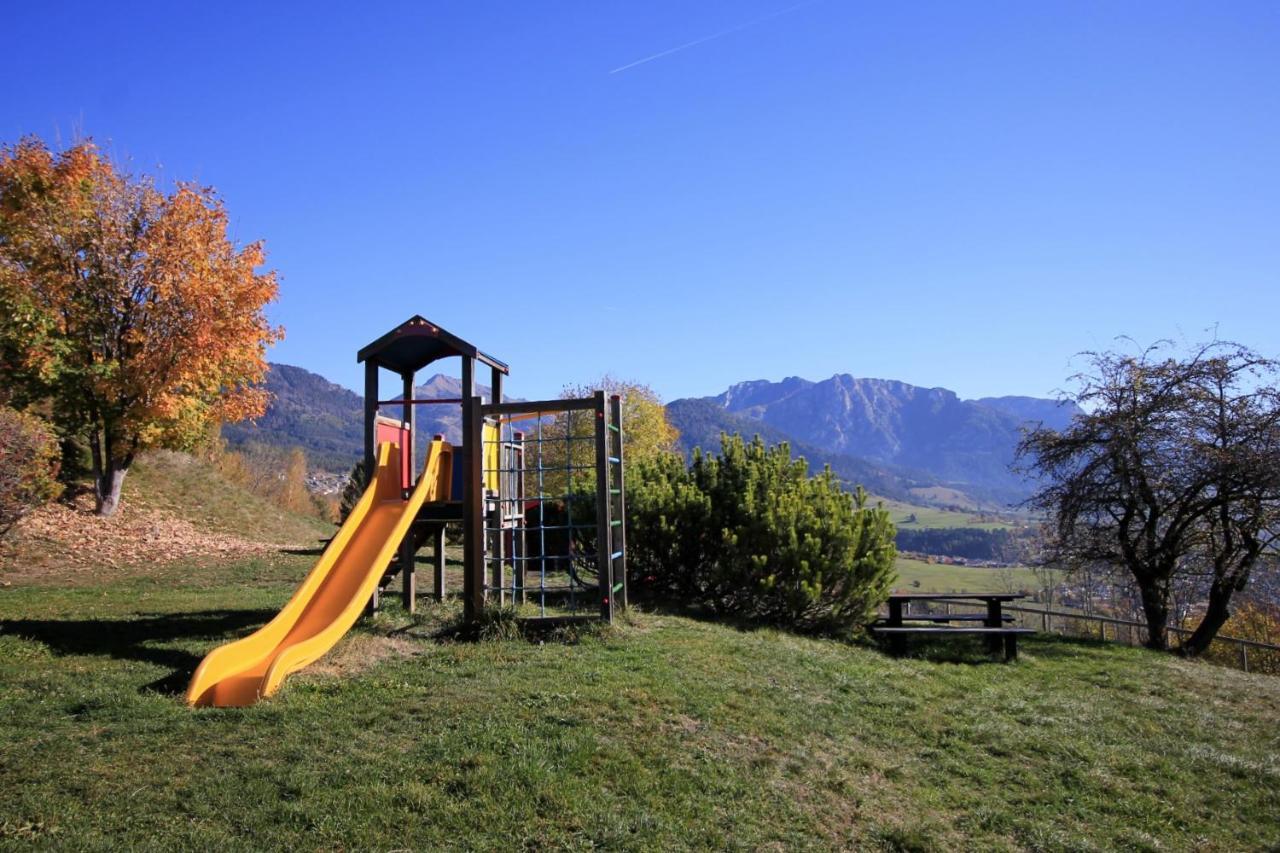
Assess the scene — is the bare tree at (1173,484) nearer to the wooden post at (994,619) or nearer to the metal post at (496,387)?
the wooden post at (994,619)

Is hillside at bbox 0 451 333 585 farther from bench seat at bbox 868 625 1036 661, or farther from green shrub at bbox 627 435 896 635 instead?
bench seat at bbox 868 625 1036 661

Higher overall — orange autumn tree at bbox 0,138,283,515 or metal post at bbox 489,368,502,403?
orange autumn tree at bbox 0,138,283,515

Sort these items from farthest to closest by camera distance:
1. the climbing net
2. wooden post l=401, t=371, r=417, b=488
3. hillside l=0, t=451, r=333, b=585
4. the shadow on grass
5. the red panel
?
hillside l=0, t=451, r=333, b=585 < wooden post l=401, t=371, r=417, b=488 < the red panel < the climbing net < the shadow on grass

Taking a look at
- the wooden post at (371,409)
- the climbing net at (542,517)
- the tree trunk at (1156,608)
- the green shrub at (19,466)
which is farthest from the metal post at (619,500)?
the tree trunk at (1156,608)

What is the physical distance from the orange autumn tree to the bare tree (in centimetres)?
1885

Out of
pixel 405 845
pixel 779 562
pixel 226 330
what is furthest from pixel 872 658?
pixel 226 330

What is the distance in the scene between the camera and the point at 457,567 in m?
17.4

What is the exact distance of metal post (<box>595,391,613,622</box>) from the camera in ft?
31.4

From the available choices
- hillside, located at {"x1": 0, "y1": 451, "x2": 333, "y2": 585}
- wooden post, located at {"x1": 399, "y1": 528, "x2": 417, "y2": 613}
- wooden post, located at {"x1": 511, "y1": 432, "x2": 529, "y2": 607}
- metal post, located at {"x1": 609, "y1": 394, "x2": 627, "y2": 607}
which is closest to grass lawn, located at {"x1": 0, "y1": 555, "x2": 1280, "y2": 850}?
wooden post, located at {"x1": 399, "y1": 528, "x2": 417, "y2": 613}

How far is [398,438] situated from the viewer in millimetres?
10828

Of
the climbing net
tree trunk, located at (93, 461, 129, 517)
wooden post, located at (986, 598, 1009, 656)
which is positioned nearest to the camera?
the climbing net

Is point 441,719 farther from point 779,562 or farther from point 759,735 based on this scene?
point 779,562

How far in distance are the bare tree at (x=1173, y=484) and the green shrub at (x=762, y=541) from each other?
21.7ft

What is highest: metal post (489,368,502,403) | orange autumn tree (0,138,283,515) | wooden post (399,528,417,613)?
orange autumn tree (0,138,283,515)
